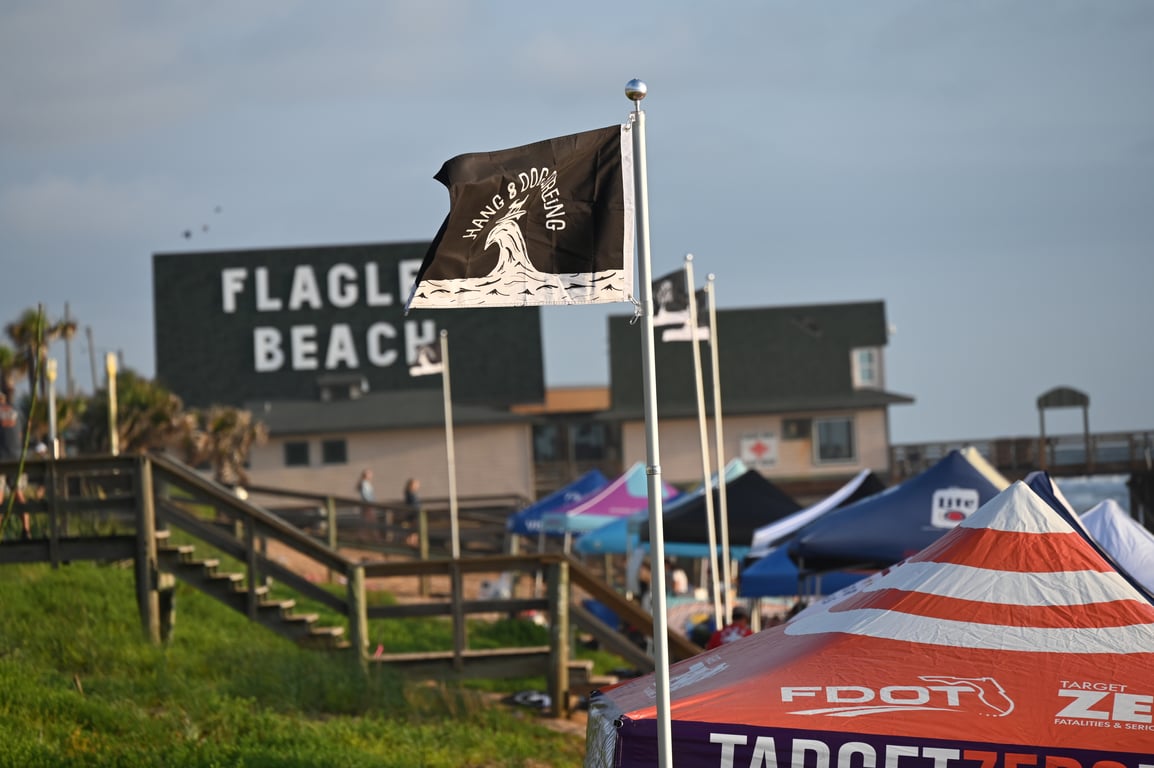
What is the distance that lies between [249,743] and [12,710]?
1.80 meters

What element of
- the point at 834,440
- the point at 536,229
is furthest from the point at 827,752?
the point at 834,440

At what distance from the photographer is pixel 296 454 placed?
141ft

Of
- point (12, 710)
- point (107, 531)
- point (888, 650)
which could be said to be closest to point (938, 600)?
point (888, 650)

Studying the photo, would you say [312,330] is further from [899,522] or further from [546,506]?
[899,522]

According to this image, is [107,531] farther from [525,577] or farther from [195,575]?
[525,577]

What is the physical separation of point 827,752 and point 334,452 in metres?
38.1

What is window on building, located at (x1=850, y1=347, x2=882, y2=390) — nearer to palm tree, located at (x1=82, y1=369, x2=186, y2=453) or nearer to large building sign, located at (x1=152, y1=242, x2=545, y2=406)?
large building sign, located at (x1=152, y1=242, x2=545, y2=406)

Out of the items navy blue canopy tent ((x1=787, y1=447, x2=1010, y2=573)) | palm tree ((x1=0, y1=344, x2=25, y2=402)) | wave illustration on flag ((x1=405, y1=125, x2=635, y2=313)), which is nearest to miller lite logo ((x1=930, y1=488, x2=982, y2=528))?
navy blue canopy tent ((x1=787, y1=447, x2=1010, y2=573))

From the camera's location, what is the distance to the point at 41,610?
1409 cm

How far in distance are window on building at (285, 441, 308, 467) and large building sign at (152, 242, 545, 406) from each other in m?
3.52

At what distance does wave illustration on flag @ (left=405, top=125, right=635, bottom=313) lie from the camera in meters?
6.58

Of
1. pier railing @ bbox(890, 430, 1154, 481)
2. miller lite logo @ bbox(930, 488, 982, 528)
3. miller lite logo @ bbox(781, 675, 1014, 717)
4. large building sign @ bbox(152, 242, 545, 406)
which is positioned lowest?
pier railing @ bbox(890, 430, 1154, 481)

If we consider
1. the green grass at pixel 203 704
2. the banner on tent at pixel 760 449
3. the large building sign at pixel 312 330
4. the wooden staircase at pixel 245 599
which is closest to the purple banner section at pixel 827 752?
the green grass at pixel 203 704

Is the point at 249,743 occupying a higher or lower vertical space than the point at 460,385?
lower
